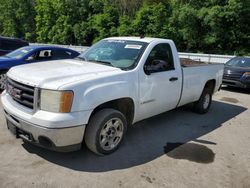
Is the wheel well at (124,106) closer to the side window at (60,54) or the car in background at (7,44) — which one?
the side window at (60,54)

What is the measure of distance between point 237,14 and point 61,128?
25.9 meters

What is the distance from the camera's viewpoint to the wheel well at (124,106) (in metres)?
4.13

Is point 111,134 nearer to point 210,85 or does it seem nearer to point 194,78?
point 194,78

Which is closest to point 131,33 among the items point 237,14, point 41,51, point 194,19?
point 194,19

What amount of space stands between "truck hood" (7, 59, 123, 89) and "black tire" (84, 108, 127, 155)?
1.93ft

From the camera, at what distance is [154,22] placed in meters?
29.0

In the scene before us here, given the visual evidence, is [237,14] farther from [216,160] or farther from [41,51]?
[216,160]

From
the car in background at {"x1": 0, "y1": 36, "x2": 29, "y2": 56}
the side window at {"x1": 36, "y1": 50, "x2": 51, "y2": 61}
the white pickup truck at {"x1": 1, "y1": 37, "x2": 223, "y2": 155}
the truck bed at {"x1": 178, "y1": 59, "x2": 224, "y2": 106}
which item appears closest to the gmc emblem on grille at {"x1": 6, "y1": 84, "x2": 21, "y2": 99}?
the white pickup truck at {"x1": 1, "y1": 37, "x2": 223, "y2": 155}

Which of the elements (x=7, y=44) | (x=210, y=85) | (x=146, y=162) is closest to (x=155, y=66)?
(x=146, y=162)

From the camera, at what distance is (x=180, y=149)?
4574mm

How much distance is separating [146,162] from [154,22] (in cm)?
2668

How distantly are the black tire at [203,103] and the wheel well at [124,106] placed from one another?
2776 millimetres

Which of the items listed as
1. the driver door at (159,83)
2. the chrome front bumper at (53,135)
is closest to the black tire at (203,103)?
the driver door at (159,83)

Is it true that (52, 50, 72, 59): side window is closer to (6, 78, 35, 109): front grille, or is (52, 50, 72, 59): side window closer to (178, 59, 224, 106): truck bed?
(178, 59, 224, 106): truck bed
